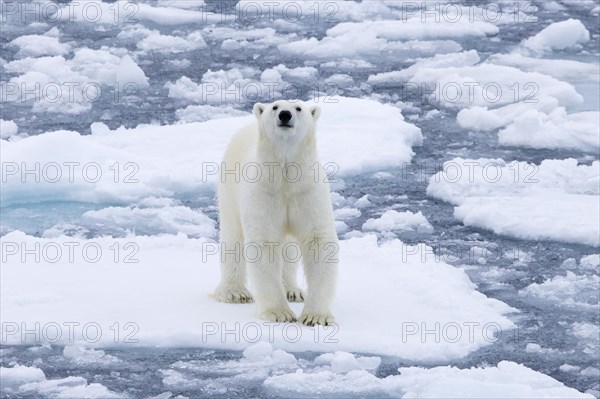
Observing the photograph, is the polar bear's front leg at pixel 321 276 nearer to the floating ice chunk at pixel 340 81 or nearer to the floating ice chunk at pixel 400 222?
the floating ice chunk at pixel 400 222

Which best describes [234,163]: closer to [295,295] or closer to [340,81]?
[295,295]

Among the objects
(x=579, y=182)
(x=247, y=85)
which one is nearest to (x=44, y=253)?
(x=579, y=182)

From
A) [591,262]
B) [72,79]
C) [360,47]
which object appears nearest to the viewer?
[591,262]

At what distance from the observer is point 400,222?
756 centimetres

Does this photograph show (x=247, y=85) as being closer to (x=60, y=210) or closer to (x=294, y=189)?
(x=60, y=210)

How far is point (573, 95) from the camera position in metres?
10.6

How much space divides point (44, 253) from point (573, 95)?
5.68 metres

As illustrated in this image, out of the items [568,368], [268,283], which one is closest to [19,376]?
[268,283]

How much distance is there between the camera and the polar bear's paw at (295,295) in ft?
19.3

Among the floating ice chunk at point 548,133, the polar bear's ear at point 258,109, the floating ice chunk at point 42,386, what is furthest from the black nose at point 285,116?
the floating ice chunk at point 548,133

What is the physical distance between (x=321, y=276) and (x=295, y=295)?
2.09ft

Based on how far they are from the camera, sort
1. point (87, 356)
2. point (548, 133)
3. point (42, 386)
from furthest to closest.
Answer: point (548, 133)
point (87, 356)
point (42, 386)

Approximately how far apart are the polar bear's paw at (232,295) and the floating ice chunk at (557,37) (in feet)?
25.6

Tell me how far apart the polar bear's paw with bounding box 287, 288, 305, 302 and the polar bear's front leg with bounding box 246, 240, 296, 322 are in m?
0.49
